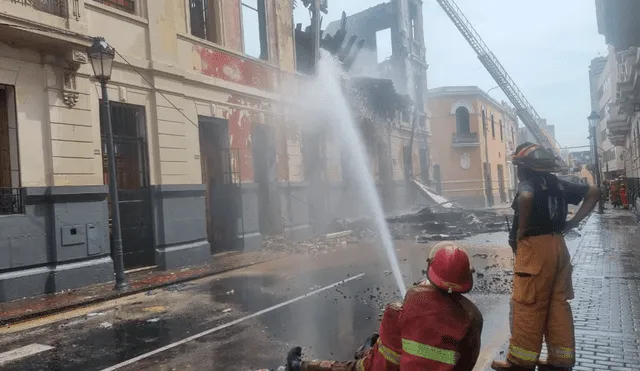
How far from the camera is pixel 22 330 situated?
6.57 m

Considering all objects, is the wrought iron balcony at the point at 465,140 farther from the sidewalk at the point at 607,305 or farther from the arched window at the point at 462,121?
the sidewalk at the point at 607,305

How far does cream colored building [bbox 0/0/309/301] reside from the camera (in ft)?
29.3

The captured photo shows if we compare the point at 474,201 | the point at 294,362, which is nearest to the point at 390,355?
the point at 294,362

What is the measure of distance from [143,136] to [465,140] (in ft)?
99.5

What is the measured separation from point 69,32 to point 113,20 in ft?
5.87

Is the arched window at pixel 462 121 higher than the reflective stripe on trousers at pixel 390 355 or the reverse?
higher

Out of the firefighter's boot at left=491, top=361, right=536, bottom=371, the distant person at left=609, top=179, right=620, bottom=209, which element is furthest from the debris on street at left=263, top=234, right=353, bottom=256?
the distant person at left=609, top=179, right=620, bottom=209

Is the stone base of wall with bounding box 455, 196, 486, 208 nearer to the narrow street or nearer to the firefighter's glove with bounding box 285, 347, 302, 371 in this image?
the narrow street

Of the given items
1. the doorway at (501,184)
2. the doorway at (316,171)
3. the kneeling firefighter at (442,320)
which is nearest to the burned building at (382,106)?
the doorway at (316,171)

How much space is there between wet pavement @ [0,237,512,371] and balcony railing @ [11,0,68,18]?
19.5 feet

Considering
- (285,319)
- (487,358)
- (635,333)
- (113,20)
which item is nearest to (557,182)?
(487,358)

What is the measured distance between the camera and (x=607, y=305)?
19.4ft

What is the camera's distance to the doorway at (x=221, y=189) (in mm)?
14102

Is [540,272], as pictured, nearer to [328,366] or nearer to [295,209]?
[328,366]
